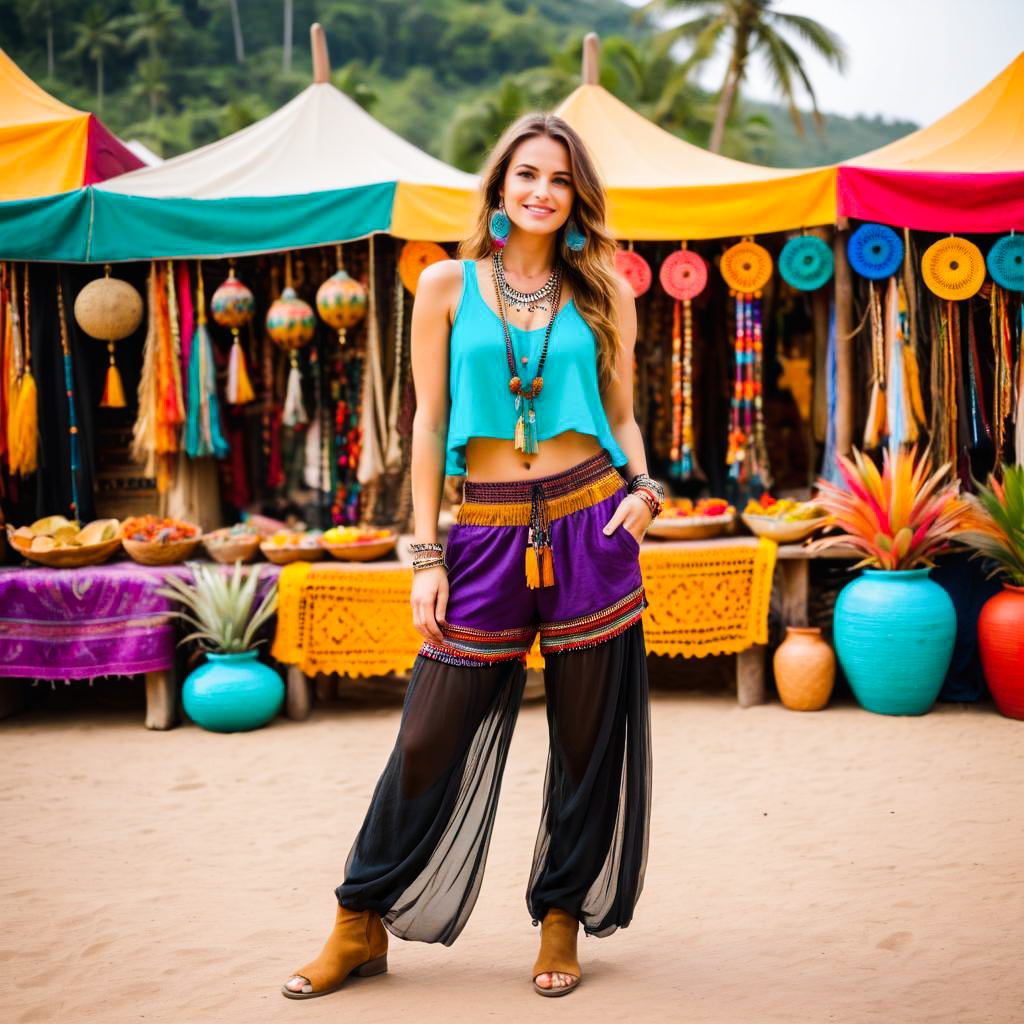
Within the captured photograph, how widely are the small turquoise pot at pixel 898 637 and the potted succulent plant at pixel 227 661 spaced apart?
106 inches

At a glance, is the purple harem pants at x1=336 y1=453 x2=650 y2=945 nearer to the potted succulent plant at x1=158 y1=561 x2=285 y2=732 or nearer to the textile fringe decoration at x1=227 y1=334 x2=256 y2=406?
the potted succulent plant at x1=158 y1=561 x2=285 y2=732

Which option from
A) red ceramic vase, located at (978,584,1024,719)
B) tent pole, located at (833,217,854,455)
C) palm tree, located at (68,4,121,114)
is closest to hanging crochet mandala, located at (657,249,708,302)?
tent pole, located at (833,217,854,455)

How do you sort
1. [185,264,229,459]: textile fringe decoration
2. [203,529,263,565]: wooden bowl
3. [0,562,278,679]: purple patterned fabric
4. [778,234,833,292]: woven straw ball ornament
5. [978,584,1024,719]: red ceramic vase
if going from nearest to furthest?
[978,584,1024,719]: red ceramic vase, [0,562,278,679]: purple patterned fabric, [203,529,263,565]: wooden bowl, [778,234,833,292]: woven straw ball ornament, [185,264,229,459]: textile fringe decoration

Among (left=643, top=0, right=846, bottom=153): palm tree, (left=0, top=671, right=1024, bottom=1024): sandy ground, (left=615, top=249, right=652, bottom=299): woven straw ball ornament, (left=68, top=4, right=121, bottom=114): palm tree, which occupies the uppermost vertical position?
(left=68, top=4, right=121, bottom=114): palm tree

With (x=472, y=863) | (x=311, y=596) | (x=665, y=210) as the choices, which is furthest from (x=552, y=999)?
(x=665, y=210)

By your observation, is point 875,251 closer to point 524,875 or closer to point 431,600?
point 524,875

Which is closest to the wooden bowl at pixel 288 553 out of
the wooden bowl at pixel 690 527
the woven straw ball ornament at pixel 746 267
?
the wooden bowl at pixel 690 527

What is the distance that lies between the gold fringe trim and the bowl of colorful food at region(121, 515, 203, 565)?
3.33 meters

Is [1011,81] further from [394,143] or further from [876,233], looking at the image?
[394,143]

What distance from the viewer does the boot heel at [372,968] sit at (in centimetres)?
245

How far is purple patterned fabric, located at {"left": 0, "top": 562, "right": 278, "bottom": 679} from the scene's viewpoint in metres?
5.11

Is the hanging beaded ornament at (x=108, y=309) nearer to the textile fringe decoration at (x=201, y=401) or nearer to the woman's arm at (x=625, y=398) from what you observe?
the textile fringe decoration at (x=201, y=401)

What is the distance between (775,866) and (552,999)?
46.7 inches

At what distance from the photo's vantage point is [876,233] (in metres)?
5.57
